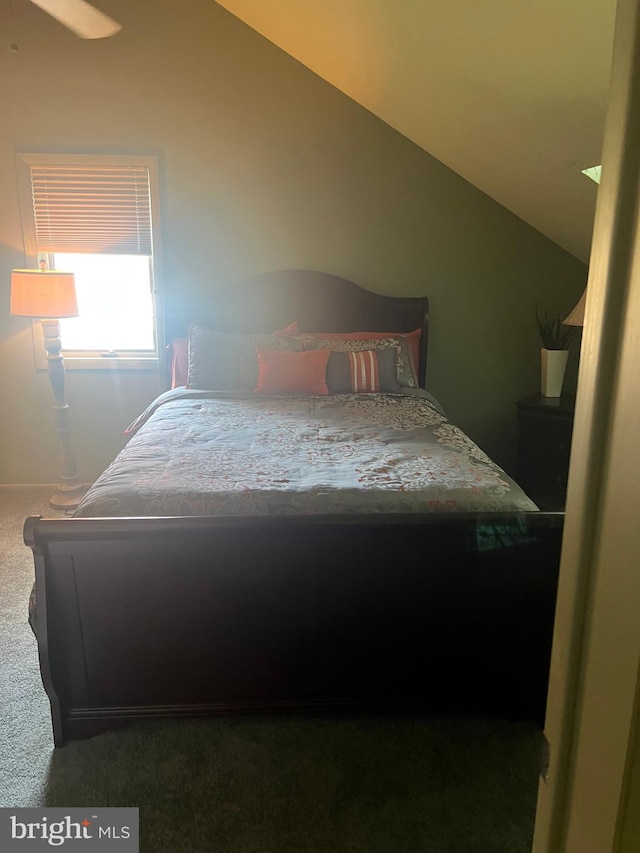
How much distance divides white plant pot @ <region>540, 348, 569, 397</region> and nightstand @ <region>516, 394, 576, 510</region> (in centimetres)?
6

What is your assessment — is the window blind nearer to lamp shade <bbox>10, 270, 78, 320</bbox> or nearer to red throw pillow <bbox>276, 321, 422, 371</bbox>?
lamp shade <bbox>10, 270, 78, 320</bbox>

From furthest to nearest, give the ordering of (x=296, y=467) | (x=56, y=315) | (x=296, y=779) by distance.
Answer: (x=56, y=315) → (x=296, y=467) → (x=296, y=779)

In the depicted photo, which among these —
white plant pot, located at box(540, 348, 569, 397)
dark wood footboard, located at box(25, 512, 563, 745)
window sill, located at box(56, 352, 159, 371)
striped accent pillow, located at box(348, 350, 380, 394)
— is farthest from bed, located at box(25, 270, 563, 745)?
window sill, located at box(56, 352, 159, 371)

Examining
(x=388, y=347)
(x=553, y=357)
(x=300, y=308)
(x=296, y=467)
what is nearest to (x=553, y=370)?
(x=553, y=357)

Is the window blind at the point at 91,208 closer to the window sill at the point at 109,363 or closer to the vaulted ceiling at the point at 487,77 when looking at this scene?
the window sill at the point at 109,363

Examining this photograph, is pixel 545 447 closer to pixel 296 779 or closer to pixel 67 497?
pixel 296 779

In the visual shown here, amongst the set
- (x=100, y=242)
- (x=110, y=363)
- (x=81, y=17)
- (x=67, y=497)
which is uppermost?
(x=81, y=17)

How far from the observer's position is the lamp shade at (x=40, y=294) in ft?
10.8

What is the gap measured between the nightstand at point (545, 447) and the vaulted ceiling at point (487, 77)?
3.11 ft

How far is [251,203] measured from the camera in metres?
3.66

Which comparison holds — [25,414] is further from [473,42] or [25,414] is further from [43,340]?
[473,42]

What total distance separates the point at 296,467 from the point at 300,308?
1.83 metres

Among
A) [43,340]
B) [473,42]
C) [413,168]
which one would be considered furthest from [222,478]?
[413,168]

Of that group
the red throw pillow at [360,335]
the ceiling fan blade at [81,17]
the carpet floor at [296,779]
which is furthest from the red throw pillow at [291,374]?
the ceiling fan blade at [81,17]
